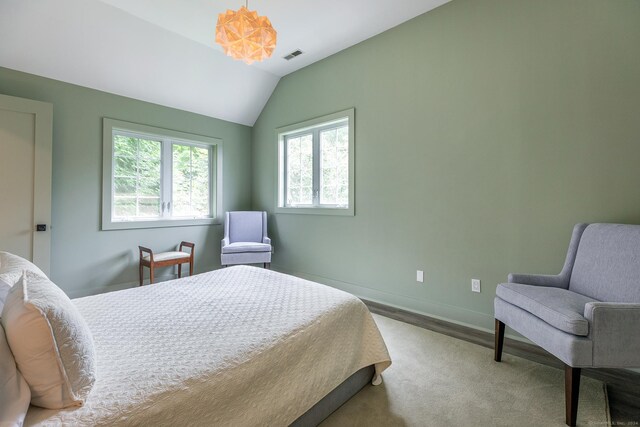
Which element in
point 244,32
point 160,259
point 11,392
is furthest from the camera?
point 160,259

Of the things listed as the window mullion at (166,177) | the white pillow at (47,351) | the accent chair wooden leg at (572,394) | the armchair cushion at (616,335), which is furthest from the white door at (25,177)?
the armchair cushion at (616,335)

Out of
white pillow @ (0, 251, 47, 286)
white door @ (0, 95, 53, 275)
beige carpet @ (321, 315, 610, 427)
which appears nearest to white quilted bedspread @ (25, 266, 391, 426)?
beige carpet @ (321, 315, 610, 427)

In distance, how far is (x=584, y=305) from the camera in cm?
160

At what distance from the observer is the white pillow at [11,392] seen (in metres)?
0.70

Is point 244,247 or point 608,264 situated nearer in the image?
point 608,264

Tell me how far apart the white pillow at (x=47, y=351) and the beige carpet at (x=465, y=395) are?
1.10 metres

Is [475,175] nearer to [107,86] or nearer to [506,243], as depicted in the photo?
[506,243]

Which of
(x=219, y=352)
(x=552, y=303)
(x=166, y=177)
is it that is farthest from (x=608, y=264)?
(x=166, y=177)

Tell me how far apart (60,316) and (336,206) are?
3.02 m

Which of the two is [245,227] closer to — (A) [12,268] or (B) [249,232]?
(B) [249,232]

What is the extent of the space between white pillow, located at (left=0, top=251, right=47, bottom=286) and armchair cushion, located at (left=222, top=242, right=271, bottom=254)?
7.72 ft

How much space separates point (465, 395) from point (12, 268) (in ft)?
7.82

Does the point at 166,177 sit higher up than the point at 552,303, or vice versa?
the point at 166,177

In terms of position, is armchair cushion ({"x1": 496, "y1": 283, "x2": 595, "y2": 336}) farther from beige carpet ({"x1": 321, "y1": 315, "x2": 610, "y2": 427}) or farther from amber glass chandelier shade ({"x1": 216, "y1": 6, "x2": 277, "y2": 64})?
amber glass chandelier shade ({"x1": 216, "y1": 6, "x2": 277, "y2": 64})
